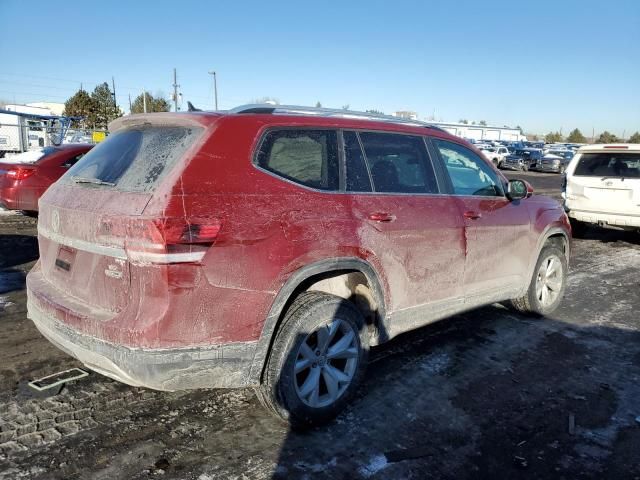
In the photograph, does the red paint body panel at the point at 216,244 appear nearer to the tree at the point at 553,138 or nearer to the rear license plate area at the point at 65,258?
the rear license plate area at the point at 65,258

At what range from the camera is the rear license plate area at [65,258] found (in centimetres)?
299

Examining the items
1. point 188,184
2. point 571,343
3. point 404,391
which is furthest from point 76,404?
point 571,343

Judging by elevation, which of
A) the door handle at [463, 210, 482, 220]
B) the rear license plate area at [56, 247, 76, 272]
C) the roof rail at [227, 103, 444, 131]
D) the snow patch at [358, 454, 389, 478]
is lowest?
the snow patch at [358, 454, 389, 478]

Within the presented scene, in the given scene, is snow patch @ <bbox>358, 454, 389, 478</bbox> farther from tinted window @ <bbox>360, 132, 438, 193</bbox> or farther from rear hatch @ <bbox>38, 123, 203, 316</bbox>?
tinted window @ <bbox>360, 132, 438, 193</bbox>

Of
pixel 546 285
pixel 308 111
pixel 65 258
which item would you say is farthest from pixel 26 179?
pixel 546 285

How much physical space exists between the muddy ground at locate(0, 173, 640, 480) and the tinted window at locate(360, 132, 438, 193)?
142cm

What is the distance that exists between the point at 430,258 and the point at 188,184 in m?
1.90

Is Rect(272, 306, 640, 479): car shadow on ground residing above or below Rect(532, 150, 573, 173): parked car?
below

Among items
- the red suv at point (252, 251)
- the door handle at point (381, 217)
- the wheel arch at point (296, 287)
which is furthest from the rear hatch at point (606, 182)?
the wheel arch at point (296, 287)

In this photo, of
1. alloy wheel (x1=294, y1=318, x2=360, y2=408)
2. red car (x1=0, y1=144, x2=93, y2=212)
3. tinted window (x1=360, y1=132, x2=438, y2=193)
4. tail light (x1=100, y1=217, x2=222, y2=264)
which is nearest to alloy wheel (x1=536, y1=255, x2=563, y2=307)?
tinted window (x1=360, y1=132, x2=438, y2=193)

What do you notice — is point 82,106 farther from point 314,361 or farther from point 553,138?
point 553,138

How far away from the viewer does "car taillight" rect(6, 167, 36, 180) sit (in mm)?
9068

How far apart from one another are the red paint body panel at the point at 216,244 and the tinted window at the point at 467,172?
705mm

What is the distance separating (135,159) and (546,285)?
434 centimetres
